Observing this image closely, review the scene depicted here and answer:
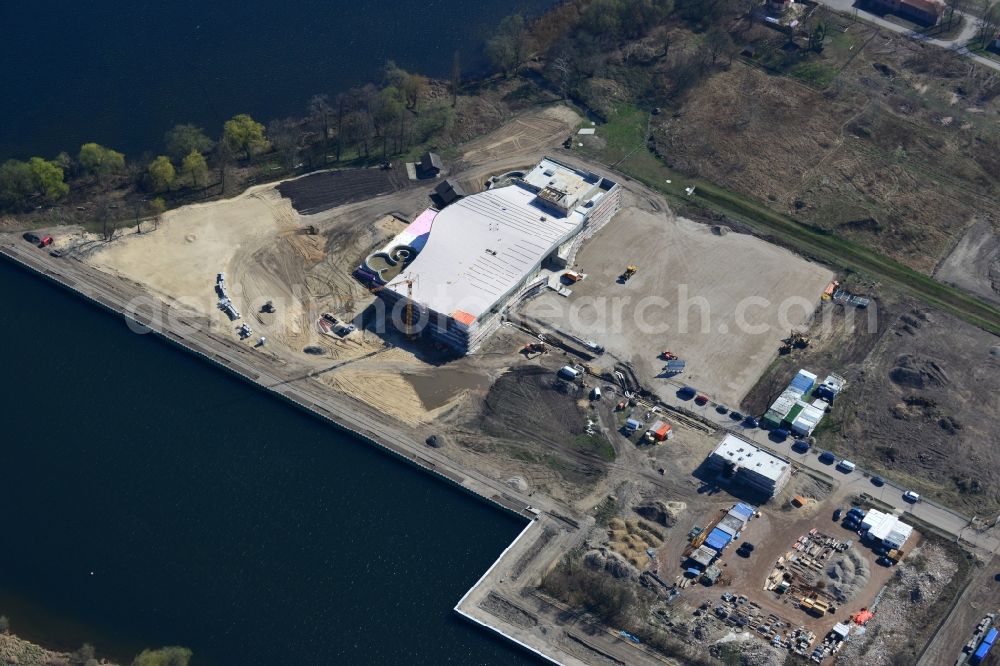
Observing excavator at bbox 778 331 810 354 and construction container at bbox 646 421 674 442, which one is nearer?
construction container at bbox 646 421 674 442

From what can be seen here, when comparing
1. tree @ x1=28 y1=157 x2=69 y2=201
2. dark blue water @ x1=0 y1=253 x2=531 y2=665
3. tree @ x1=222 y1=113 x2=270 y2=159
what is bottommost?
dark blue water @ x1=0 y1=253 x2=531 y2=665

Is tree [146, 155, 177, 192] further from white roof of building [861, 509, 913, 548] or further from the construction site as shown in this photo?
white roof of building [861, 509, 913, 548]

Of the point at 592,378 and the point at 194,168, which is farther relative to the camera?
the point at 194,168

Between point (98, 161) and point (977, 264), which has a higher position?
point (977, 264)

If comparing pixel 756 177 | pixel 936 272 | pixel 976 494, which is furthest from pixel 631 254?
pixel 976 494

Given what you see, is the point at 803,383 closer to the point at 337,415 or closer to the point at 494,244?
the point at 494,244

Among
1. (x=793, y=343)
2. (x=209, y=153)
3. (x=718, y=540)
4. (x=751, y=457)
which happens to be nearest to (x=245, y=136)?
(x=209, y=153)

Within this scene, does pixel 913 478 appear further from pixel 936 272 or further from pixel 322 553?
pixel 322 553

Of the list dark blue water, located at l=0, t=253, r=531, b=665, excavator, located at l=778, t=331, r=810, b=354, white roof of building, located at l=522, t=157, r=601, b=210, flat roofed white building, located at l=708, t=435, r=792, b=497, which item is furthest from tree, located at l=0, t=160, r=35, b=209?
excavator, located at l=778, t=331, r=810, b=354
